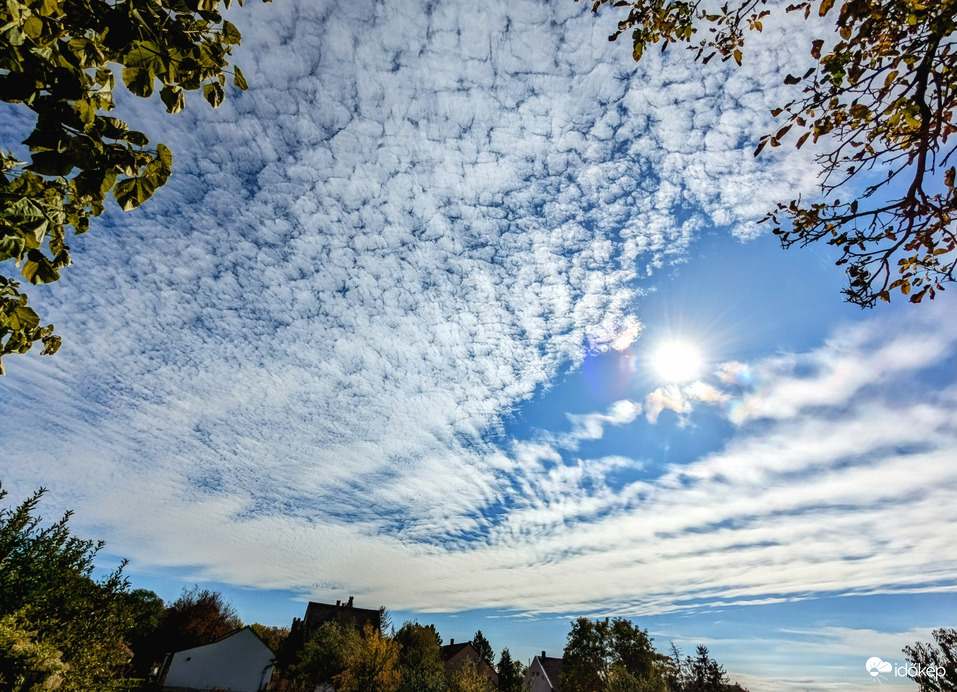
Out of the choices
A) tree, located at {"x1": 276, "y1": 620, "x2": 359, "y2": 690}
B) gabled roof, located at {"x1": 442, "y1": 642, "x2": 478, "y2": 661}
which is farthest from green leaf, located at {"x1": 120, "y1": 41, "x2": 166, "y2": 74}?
gabled roof, located at {"x1": 442, "y1": 642, "x2": 478, "y2": 661}

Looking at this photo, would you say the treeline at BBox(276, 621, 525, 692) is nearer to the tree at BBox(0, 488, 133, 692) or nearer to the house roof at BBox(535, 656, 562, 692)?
the house roof at BBox(535, 656, 562, 692)

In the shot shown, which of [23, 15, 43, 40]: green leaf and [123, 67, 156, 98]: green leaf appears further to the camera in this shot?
[123, 67, 156, 98]: green leaf

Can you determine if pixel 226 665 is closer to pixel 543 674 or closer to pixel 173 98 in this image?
pixel 543 674

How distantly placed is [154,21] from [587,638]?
5241 centimetres

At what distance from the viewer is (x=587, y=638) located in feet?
136

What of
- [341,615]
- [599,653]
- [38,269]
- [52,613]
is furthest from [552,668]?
[38,269]

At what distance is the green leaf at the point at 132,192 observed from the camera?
2.49 m

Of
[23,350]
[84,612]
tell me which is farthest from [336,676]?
[23,350]

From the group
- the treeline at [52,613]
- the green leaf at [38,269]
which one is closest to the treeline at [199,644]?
the treeline at [52,613]

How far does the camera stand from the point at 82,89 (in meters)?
2.17

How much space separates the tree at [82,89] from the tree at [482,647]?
79865 mm

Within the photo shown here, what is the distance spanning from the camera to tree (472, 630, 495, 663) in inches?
2582

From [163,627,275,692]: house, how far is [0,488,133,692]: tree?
39555 millimetres

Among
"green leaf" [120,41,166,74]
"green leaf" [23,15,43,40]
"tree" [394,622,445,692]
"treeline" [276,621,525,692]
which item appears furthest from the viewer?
"treeline" [276,621,525,692]
